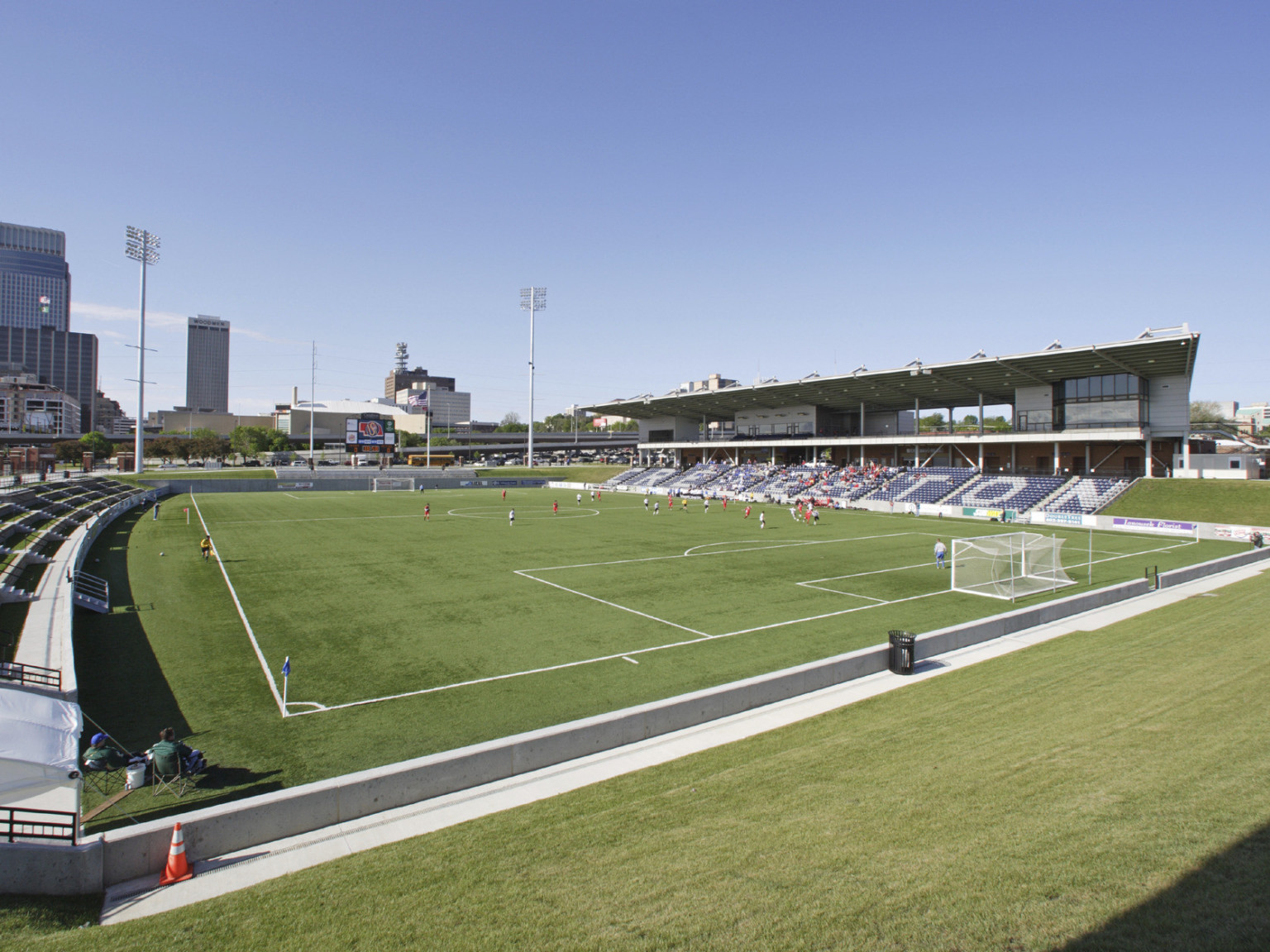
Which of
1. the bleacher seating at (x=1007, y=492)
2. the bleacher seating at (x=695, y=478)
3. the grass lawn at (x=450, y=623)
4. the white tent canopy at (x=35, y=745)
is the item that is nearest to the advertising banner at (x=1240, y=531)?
the grass lawn at (x=450, y=623)

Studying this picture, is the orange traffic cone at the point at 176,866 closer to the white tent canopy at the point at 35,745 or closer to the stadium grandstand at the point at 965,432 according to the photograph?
the white tent canopy at the point at 35,745

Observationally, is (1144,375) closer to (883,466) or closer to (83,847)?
(883,466)

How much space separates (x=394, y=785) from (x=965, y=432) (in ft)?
229

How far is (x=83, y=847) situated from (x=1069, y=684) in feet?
52.7

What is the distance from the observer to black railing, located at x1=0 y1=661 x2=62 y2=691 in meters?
12.2

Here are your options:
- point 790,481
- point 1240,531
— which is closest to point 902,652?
point 1240,531

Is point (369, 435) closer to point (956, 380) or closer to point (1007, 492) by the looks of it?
point (956, 380)

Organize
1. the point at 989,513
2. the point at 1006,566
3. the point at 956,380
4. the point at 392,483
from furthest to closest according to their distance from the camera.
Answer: the point at 392,483
the point at 956,380
the point at 989,513
the point at 1006,566

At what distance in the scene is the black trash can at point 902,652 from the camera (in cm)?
1479

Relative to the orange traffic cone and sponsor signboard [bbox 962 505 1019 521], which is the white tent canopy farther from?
sponsor signboard [bbox 962 505 1019 521]

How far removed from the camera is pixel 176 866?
25.3 ft

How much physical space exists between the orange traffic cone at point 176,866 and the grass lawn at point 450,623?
2.21m

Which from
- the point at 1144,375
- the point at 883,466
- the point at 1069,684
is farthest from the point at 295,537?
the point at 1144,375

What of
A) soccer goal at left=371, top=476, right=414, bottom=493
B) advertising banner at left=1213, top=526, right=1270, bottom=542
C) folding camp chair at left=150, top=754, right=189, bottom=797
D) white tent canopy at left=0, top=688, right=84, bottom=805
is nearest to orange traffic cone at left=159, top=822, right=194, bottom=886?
white tent canopy at left=0, top=688, right=84, bottom=805
